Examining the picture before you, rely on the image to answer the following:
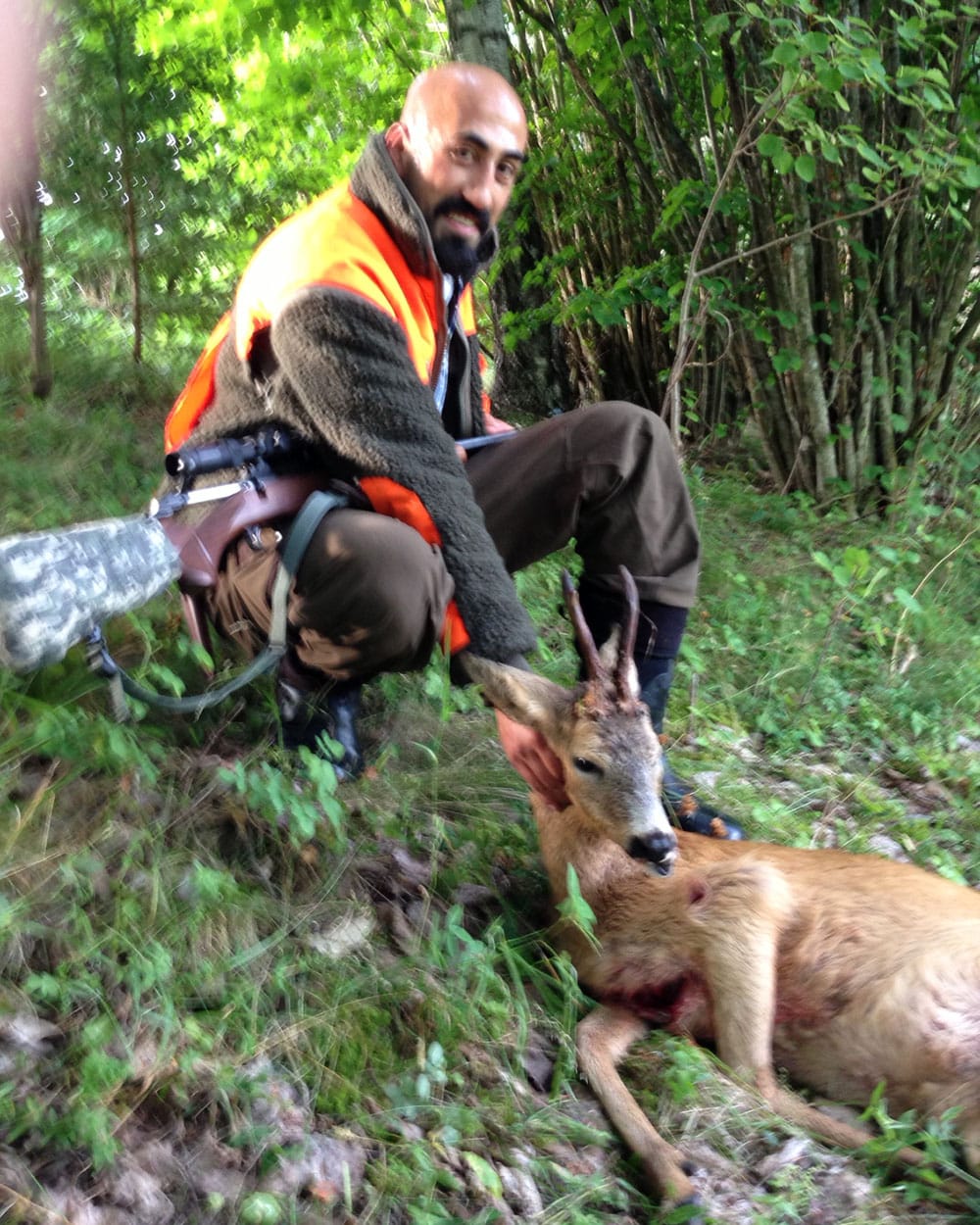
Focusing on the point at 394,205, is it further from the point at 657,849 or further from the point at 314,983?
the point at 314,983

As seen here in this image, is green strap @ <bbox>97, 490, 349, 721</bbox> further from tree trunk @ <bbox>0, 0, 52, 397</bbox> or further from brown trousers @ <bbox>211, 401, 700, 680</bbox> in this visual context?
tree trunk @ <bbox>0, 0, 52, 397</bbox>

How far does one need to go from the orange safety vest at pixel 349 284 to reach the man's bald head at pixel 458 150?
8.3 inches

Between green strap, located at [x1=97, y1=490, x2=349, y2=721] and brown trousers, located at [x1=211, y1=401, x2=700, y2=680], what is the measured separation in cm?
4

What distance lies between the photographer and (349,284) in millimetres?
2799

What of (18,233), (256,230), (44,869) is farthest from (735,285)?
(44,869)

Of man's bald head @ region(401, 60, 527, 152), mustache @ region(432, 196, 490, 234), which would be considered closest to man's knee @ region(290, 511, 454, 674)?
mustache @ region(432, 196, 490, 234)

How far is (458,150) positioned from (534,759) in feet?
6.05

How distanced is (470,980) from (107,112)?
4.46 meters

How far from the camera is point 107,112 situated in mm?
4988

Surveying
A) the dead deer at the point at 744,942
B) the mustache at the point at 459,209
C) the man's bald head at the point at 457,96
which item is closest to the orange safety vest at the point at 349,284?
the mustache at the point at 459,209

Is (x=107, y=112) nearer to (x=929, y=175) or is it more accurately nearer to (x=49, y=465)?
(x=49, y=465)

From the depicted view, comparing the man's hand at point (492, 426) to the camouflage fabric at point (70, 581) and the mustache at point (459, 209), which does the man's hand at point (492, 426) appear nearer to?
the mustache at point (459, 209)

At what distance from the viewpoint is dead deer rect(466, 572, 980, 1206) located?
104 inches

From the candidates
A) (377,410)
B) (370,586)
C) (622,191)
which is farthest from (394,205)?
(622,191)
